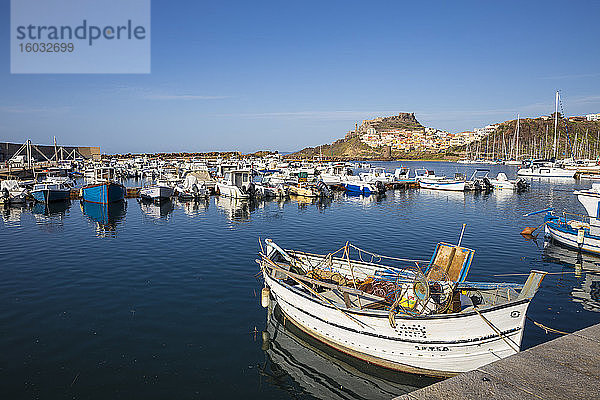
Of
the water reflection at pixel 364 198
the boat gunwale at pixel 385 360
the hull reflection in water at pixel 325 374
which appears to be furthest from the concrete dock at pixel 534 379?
the water reflection at pixel 364 198

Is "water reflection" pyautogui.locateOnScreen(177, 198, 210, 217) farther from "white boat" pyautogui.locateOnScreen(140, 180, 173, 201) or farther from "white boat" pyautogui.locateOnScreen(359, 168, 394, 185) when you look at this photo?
"white boat" pyautogui.locateOnScreen(359, 168, 394, 185)

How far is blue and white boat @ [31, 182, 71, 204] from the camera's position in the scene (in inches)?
1649

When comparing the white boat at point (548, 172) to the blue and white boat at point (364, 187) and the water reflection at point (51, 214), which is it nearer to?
the blue and white boat at point (364, 187)

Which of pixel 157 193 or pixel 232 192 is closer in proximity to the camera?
pixel 157 193

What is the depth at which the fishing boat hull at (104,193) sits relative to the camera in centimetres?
4141

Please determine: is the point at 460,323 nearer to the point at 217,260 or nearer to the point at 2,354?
the point at 2,354

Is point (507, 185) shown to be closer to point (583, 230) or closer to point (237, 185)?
point (583, 230)

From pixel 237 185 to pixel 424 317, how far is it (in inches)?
1610

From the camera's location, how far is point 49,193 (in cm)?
4212

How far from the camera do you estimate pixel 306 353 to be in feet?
38.1

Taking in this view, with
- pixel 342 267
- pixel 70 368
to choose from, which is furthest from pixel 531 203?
pixel 70 368

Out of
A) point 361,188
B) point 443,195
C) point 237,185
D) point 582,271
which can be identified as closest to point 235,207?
point 237,185

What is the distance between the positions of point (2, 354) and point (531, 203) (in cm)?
4953

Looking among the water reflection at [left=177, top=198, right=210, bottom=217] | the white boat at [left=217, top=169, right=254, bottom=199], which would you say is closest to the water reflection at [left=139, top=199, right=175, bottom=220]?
the water reflection at [left=177, top=198, right=210, bottom=217]
